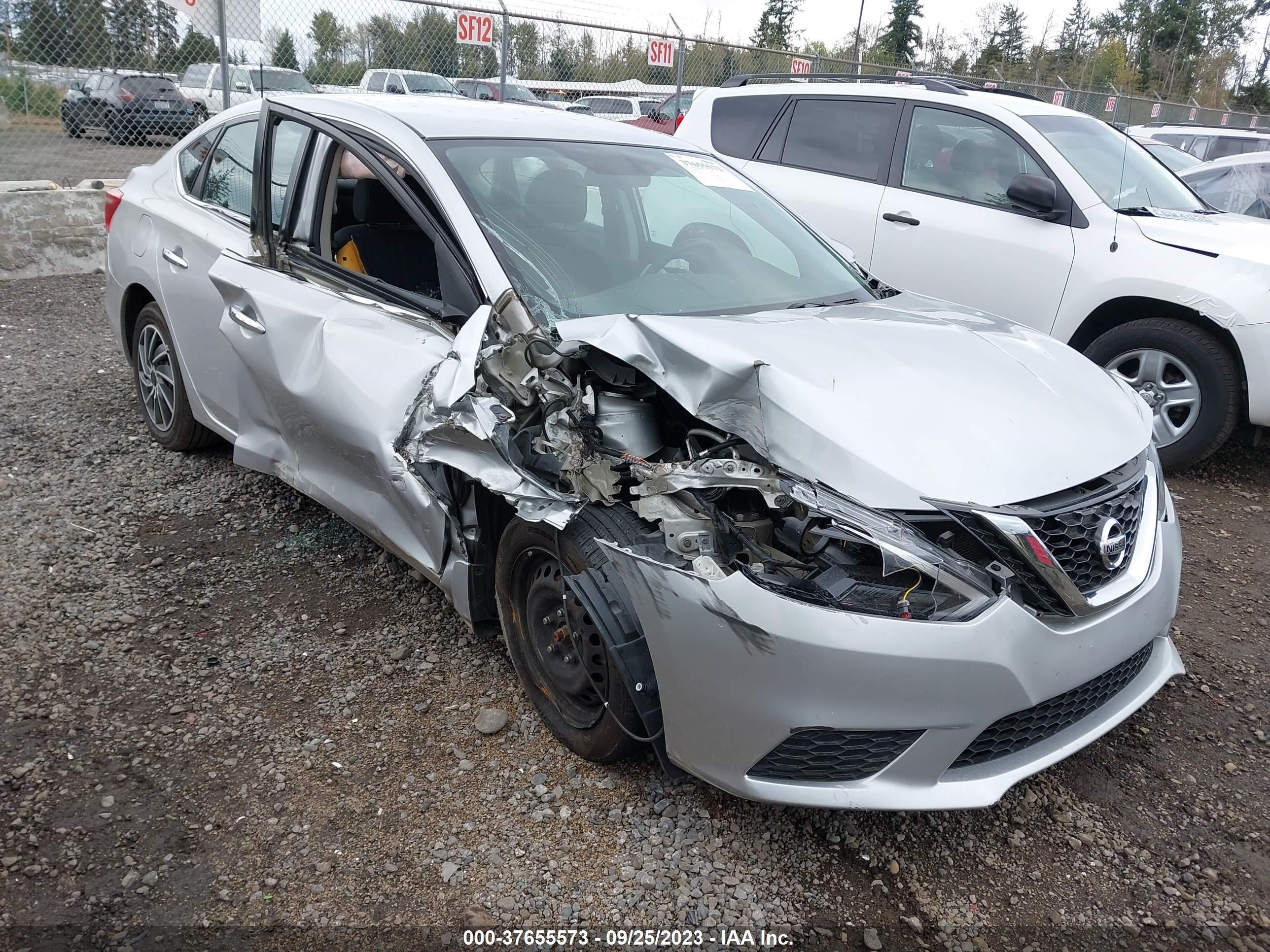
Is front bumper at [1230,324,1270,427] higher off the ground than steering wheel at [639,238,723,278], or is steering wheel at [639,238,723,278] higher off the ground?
steering wheel at [639,238,723,278]

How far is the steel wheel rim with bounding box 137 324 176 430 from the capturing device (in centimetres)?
438

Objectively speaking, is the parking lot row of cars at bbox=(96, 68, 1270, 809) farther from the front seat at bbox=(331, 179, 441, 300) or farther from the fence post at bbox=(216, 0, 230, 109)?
the fence post at bbox=(216, 0, 230, 109)

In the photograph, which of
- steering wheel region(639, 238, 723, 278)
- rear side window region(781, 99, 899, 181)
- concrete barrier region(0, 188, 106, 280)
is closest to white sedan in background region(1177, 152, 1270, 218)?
rear side window region(781, 99, 899, 181)

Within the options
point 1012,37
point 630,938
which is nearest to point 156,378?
point 630,938

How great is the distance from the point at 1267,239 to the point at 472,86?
8.16 m

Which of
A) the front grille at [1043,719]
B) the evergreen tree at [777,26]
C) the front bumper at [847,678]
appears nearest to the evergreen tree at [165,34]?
the front bumper at [847,678]

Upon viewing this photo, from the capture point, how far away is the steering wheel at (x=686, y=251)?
10.4ft

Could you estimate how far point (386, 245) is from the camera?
333 centimetres

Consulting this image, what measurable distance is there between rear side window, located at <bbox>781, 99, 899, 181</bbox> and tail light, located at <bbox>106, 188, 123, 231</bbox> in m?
4.05

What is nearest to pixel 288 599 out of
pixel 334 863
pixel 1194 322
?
pixel 334 863

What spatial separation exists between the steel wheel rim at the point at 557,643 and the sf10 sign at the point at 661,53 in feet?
34.9

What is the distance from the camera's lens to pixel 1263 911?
7.44 feet

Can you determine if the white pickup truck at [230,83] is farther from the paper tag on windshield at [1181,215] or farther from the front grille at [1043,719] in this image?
the front grille at [1043,719]

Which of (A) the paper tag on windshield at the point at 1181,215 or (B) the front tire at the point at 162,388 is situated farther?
(A) the paper tag on windshield at the point at 1181,215
